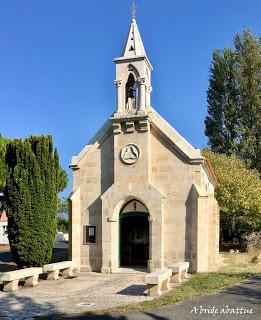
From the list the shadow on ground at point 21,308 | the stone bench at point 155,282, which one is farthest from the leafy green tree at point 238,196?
the shadow on ground at point 21,308

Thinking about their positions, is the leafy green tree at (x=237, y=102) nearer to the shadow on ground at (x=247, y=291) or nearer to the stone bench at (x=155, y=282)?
the shadow on ground at (x=247, y=291)

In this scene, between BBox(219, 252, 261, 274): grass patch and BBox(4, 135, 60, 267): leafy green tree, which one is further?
BBox(219, 252, 261, 274): grass patch

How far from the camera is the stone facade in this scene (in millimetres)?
18219

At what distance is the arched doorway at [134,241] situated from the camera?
803 inches

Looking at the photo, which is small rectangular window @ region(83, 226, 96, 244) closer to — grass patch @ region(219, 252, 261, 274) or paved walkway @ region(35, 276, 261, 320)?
grass patch @ region(219, 252, 261, 274)

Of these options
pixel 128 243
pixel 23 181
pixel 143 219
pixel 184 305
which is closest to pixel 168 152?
pixel 143 219

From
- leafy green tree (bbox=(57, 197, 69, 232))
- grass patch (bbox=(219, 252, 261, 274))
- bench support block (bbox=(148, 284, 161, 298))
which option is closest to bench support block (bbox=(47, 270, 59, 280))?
bench support block (bbox=(148, 284, 161, 298))

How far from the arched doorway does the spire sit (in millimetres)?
7472

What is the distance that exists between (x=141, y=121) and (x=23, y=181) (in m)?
5.61

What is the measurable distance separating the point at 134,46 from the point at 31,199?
840 centimetres

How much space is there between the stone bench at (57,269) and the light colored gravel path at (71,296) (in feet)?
1.19

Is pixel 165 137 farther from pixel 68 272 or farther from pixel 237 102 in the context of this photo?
pixel 237 102

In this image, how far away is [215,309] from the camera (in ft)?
35.1

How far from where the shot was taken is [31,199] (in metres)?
17.3
